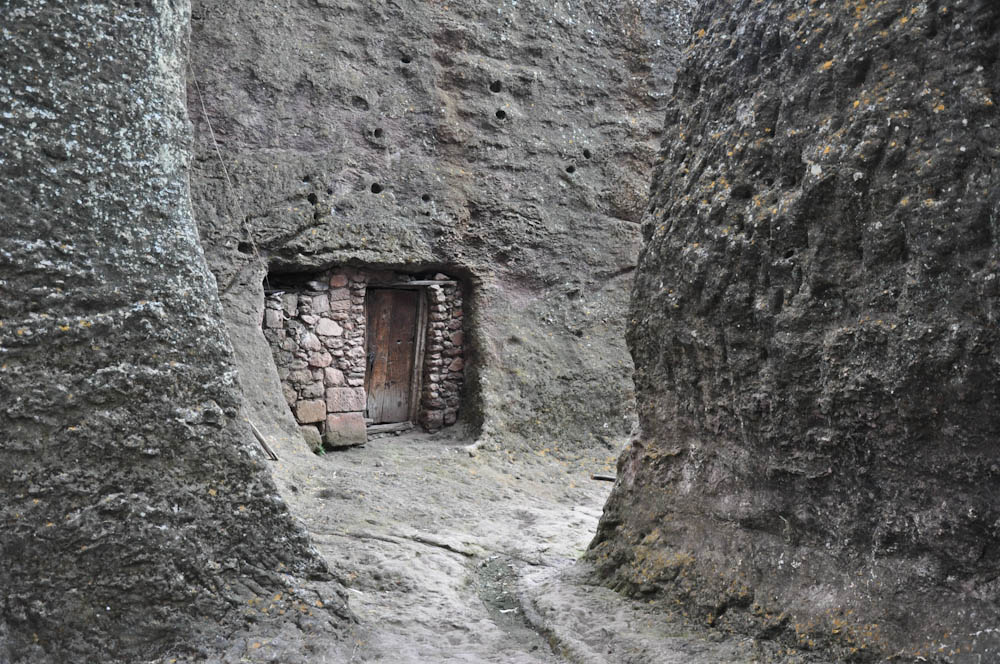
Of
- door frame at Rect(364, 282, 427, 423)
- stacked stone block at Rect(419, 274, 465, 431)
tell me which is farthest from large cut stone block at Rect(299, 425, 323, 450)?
stacked stone block at Rect(419, 274, 465, 431)

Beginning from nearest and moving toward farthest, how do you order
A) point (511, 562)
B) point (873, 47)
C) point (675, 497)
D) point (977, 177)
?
1. point (977, 177)
2. point (873, 47)
3. point (675, 497)
4. point (511, 562)

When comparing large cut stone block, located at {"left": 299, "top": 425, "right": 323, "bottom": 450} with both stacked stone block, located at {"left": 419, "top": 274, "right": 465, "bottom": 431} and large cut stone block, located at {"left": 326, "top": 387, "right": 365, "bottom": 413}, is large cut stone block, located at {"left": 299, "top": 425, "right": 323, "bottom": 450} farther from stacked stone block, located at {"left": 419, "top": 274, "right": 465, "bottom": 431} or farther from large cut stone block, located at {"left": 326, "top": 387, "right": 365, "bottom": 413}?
stacked stone block, located at {"left": 419, "top": 274, "right": 465, "bottom": 431}

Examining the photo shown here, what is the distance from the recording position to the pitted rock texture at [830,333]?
268cm

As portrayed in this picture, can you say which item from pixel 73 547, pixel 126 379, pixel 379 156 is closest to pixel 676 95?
pixel 126 379

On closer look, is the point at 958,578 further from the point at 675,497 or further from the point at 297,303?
the point at 297,303

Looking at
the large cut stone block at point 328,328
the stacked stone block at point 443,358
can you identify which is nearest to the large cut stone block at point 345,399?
the large cut stone block at point 328,328

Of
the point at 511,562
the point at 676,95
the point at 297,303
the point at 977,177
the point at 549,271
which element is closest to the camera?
the point at 977,177

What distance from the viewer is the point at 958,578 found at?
9.03ft

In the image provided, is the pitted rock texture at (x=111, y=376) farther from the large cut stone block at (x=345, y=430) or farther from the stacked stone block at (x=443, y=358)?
the stacked stone block at (x=443, y=358)

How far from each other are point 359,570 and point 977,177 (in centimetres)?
345

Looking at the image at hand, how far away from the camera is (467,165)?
28.5ft

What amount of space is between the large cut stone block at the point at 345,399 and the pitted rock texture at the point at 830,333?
4.83 metres

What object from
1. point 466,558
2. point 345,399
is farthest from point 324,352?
point 466,558

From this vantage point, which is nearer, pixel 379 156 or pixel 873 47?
pixel 873 47
